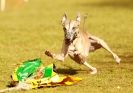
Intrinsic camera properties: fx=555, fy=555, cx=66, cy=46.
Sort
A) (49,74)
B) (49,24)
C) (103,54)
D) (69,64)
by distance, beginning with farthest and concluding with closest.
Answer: (49,24) → (103,54) → (69,64) → (49,74)

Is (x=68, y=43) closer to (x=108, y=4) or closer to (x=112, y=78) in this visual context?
(x=112, y=78)

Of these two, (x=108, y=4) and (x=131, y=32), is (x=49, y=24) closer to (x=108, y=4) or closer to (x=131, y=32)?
(x=131, y=32)

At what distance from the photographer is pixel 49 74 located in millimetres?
8648

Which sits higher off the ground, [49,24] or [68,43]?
[49,24]

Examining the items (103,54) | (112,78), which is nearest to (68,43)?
(112,78)

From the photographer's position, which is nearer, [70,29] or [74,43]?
[70,29]

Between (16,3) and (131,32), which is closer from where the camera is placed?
(131,32)

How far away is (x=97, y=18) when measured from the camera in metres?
21.5

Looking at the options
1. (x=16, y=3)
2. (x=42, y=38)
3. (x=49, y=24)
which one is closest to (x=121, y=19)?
(x=49, y=24)

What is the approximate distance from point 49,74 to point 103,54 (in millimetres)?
4074

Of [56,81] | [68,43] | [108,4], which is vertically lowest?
[56,81]

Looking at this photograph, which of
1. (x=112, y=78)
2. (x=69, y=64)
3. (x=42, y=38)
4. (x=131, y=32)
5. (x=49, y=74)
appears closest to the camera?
(x=49, y=74)

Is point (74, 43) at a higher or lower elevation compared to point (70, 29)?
lower

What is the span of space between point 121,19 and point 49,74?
41.5 feet
